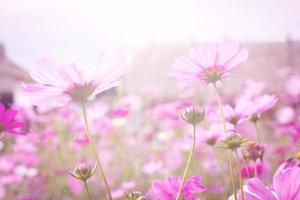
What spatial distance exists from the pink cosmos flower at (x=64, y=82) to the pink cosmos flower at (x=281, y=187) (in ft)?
0.48

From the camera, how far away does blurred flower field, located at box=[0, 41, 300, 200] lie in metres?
0.38

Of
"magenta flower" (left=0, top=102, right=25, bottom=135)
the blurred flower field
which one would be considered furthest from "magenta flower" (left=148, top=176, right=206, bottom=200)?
"magenta flower" (left=0, top=102, right=25, bottom=135)

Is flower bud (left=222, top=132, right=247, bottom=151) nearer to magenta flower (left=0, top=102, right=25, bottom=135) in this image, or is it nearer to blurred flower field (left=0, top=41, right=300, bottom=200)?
→ blurred flower field (left=0, top=41, right=300, bottom=200)

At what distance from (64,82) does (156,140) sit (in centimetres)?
159

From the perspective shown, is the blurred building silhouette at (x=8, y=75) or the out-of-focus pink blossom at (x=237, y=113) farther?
the blurred building silhouette at (x=8, y=75)

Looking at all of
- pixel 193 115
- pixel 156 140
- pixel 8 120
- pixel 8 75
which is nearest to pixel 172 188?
pixel 193 115

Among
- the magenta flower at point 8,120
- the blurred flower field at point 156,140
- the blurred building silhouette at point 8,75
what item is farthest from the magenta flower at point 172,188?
the blurred building silhouette at point 8,75

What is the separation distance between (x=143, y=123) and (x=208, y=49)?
1.81 metres

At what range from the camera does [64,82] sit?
395 millimetres

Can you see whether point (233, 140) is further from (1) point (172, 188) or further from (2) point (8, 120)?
(2) point (8, 120)

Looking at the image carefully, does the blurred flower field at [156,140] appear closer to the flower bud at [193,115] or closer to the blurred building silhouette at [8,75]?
the flower bud at [193,115]

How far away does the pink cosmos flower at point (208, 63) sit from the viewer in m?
0.39

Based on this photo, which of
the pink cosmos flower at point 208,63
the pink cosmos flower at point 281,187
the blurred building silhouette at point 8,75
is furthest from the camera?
the blurred building silhouette at point 8,75

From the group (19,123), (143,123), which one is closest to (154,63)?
(143,123)
